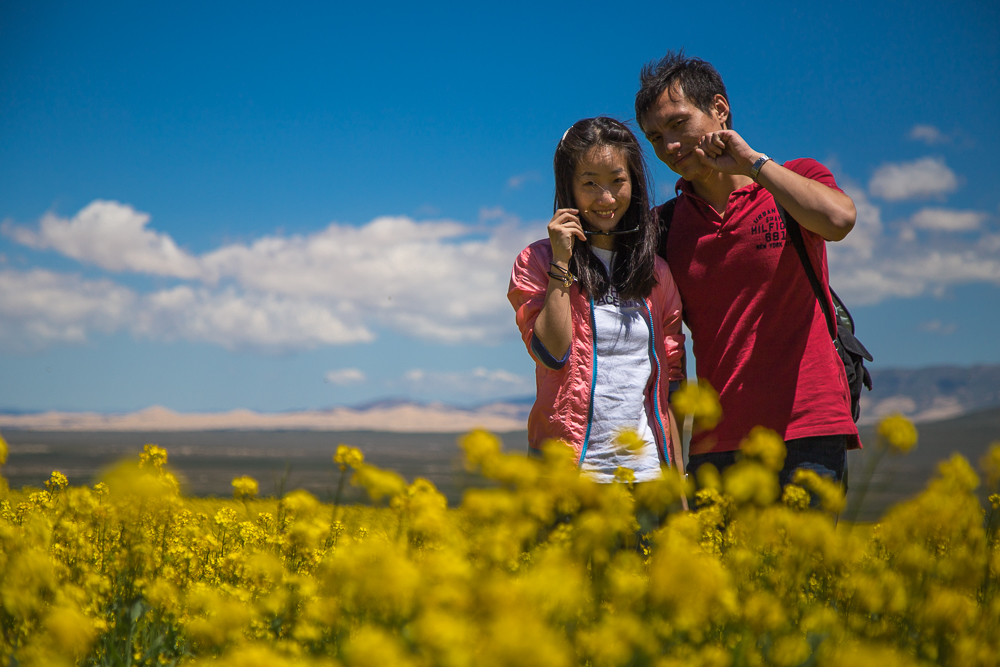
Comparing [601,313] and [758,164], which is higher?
[758,164]

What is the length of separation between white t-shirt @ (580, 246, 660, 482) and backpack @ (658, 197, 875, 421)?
50 centimetres

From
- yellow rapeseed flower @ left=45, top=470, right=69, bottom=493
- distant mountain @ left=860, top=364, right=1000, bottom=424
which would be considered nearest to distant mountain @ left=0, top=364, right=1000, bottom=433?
distant mountain @ left=860, top=364, right=1000, bottom=424

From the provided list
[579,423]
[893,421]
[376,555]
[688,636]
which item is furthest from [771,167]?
[376,555]

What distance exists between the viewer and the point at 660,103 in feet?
9.16

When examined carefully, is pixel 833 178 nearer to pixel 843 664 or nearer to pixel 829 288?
pixel 829 288

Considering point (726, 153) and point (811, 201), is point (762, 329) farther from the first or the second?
point (726, 153)

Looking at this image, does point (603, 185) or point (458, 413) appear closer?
point (603, 185)

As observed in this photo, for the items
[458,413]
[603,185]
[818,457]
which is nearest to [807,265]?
[818,457]

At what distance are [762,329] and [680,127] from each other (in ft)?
2.72

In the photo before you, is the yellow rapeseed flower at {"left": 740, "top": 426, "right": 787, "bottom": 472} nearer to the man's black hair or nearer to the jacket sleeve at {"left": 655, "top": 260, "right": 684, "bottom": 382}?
the jacket sleeve at {"left": 655, "top": 260, "right": 684, "bottom": 382}

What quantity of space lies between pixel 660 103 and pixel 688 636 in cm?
191

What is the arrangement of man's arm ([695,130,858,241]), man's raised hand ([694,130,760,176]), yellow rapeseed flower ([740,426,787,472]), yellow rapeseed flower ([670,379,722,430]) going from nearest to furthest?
yellow rapeseed flower ([740,426,787,472])
yellow rapeseed flower ([670,379,722,430])
man's arm ([695,130,858,241])
man's raised hand ([694,130,760,176])

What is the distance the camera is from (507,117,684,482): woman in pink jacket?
253 centimetres

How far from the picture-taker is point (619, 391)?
8.43ft
